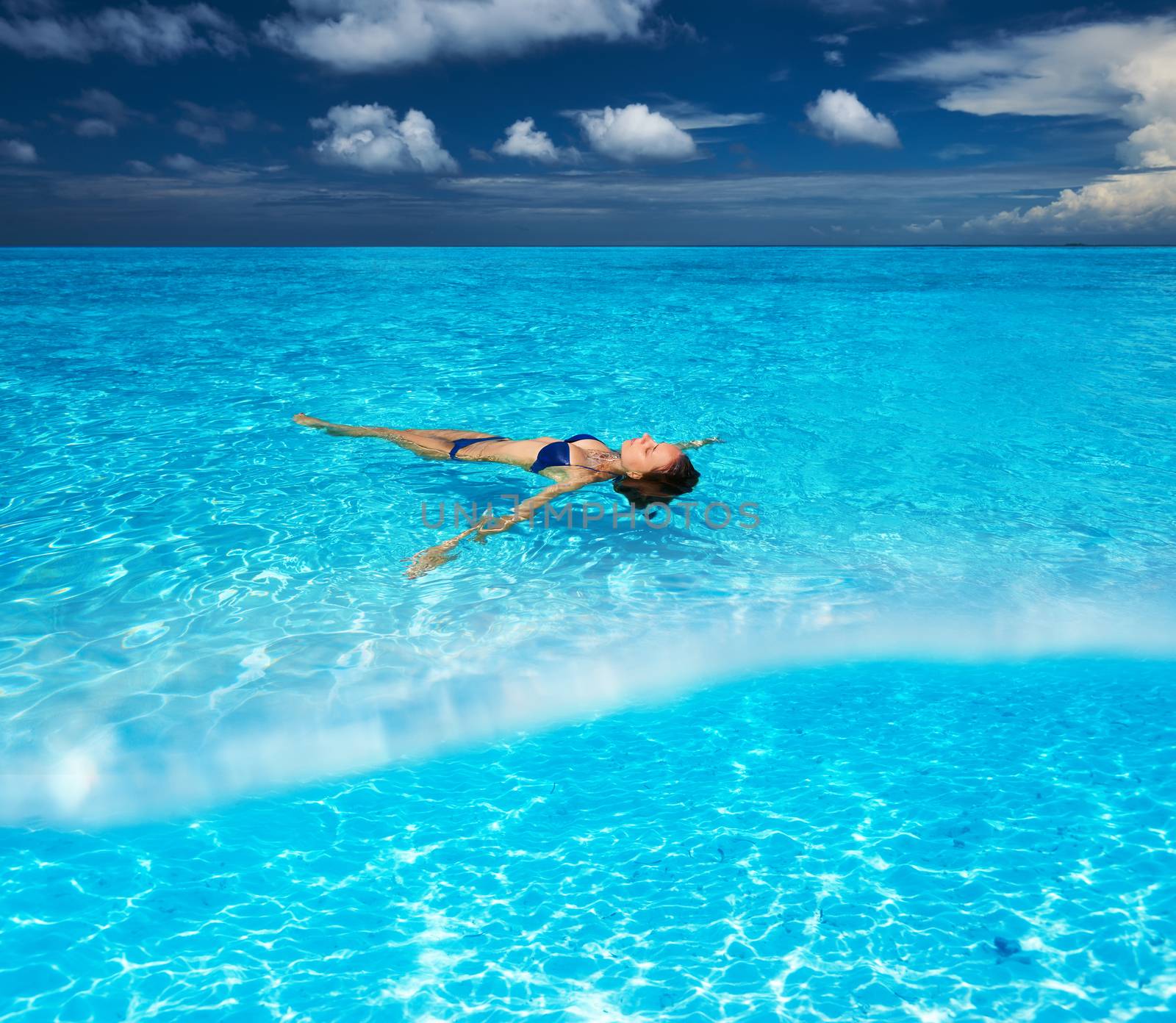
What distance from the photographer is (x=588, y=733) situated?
477 centimetres

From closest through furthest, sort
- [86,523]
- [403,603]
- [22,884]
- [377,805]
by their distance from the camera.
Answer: [22,884] → [377,805] → [403,603] → [86,523]

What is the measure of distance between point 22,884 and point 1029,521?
8.30 m

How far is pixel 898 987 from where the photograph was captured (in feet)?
10.5

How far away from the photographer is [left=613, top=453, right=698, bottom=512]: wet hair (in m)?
7.43

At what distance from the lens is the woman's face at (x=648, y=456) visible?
7.33 meters

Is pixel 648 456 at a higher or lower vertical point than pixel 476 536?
higher

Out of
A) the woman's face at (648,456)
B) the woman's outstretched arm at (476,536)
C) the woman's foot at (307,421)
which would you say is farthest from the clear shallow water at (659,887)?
the woman's foot at (307,421)

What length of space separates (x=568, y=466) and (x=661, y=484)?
0.94 metres

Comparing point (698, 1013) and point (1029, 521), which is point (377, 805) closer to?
Answer: point (698, 1013)

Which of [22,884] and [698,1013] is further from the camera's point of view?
[22,884]

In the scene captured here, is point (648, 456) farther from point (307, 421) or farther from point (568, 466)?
point (307, 421)

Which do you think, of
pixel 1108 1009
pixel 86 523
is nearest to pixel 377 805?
pixel 1108 1009

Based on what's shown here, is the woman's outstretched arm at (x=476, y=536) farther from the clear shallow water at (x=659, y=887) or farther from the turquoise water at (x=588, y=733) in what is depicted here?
the clear shallow water at (x=659, y=887)

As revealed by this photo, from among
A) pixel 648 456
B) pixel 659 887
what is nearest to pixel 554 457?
pixel 648 456
